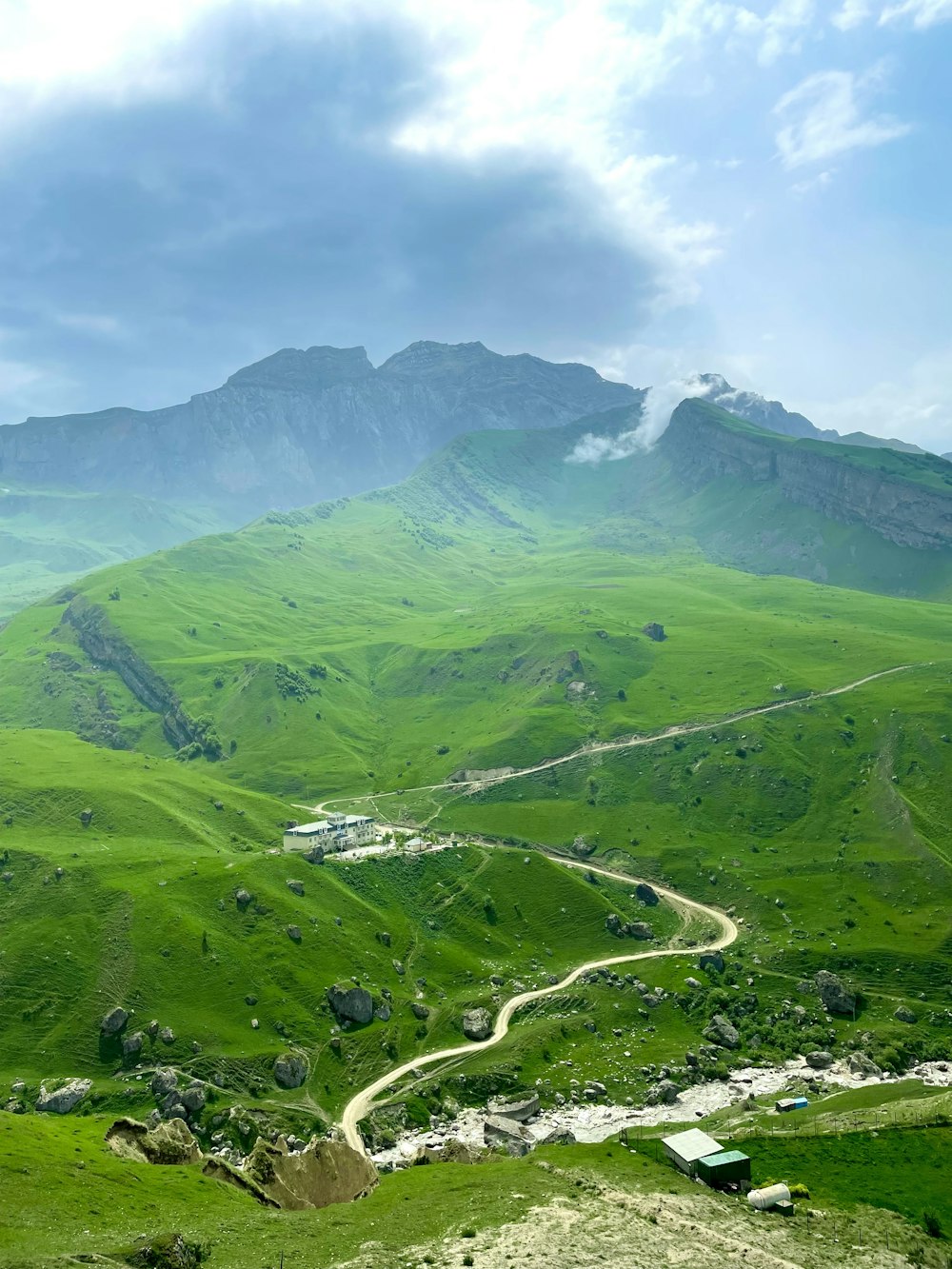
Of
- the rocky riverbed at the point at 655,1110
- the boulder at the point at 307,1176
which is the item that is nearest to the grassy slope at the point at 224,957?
the rocky riverbed at the point at 655,1110

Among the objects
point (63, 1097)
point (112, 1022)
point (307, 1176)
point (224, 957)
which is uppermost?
point (307, 1176)

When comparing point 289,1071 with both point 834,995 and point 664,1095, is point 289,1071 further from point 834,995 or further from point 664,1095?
point 834,995

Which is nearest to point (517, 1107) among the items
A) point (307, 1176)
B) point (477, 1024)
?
point (477, 1024)

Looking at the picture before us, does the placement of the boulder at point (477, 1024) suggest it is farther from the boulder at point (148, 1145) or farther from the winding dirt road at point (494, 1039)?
the boulder at point (148, 1145)

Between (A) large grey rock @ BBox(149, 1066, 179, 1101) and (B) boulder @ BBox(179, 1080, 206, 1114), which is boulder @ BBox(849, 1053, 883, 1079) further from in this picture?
(A) large grey rock @ BBox(149, 1066, 179, 1101)

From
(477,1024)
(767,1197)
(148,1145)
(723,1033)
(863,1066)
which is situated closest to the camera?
(767,1197)

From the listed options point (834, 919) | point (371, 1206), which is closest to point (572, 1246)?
point (371, 1206)
